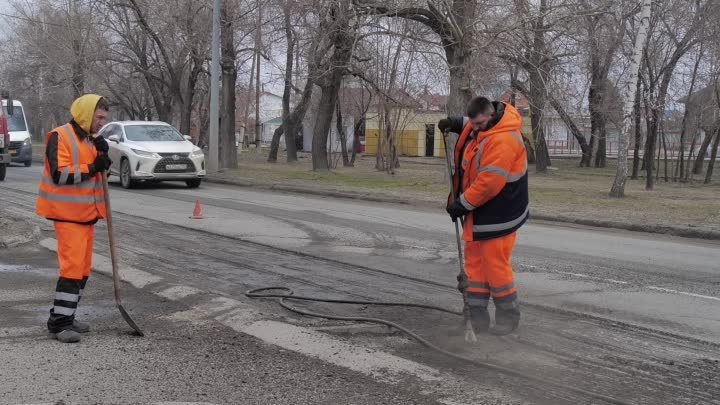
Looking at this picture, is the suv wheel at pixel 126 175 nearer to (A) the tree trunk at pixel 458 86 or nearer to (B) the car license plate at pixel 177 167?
(B) the car license plate at pixel 177 167

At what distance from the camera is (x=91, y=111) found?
17.6ft

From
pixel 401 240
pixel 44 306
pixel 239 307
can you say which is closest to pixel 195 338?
pixel 239 307

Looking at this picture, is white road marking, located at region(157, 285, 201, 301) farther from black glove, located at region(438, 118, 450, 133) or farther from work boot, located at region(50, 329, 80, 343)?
black glove, located at region(438, 118, 450, 133)

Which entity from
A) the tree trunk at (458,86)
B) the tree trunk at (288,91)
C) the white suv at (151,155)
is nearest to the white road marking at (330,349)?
the white suv at (151,155)

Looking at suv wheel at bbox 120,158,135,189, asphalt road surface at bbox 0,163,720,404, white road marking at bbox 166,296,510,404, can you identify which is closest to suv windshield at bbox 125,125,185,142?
suv wheel at bbox 120,158,135,189

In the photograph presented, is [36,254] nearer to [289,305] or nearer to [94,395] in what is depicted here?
[289,305]

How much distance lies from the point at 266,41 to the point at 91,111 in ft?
67.6

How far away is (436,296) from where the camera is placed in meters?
7.16

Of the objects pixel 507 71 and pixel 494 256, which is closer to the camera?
pixel 494 256

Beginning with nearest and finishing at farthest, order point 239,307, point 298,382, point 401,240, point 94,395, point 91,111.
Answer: point 94,395 < point 298,382 < point 91,111 < point 239,307 < point 401,240

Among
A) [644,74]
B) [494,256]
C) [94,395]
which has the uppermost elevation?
[644,74]

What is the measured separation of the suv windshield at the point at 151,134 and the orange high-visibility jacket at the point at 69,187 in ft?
47.3

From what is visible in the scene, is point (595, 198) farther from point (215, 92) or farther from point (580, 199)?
point (215, 92)

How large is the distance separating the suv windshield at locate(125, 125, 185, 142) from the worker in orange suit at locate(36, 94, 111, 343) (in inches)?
566
